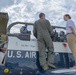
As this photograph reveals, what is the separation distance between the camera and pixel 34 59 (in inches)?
246

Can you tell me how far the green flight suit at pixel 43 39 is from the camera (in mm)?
6340

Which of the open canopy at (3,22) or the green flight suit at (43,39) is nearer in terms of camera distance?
the green flight suit at (43,39)

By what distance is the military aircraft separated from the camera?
599cm

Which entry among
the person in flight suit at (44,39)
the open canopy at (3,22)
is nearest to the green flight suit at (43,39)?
the person in flight suit at (44,39)

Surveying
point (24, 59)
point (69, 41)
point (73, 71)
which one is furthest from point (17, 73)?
point (69, 41)

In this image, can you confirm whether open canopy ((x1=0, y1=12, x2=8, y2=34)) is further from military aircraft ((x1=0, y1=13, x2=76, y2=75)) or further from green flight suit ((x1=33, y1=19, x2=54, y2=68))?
green flight suit ((x1=33, y1=19, x2=54, y2=68))

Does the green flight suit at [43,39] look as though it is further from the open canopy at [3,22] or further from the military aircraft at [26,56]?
the open canopy at [3,22]

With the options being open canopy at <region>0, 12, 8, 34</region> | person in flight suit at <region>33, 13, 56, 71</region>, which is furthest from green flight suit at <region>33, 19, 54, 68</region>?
open canopy at <region>0, 12, 8, 34</region>

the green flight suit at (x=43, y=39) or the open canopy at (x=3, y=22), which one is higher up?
the open canopy at (x=3, y=22)

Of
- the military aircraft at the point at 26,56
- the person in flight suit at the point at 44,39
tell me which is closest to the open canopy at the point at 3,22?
the military aircraft at the point at 26,56

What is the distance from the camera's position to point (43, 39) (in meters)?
6.57

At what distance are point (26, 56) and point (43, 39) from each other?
2.24 feet

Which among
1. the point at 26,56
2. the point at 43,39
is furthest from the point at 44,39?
the point at 26,56

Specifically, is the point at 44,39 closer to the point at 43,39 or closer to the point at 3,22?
the point at 43,39
